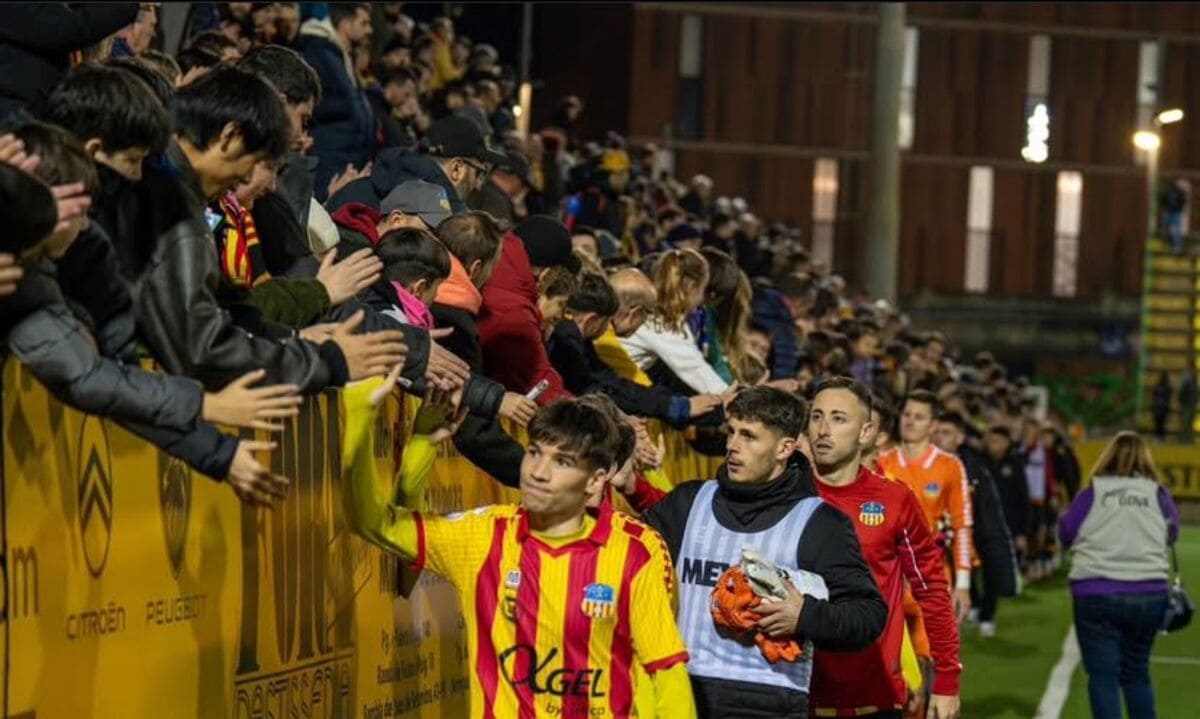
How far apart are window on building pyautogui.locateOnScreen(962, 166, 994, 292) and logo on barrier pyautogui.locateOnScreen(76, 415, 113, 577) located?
196ft

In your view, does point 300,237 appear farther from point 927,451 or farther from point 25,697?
point 927,451

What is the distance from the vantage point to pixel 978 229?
216 feet

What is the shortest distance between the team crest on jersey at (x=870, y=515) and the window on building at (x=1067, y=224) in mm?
56299

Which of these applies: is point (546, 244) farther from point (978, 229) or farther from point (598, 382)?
point (978, 229)

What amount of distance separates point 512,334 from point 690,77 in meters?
53.7

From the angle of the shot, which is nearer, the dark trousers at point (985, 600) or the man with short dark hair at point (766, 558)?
the man with short dark hair at point (766, 558)

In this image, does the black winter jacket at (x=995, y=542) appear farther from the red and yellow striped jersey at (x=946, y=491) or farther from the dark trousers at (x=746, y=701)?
the dark trousers at (x=746, y=701)

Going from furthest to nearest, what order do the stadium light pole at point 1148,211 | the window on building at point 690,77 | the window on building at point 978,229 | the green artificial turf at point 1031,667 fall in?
the window on building at point 978,229
the window on building at point 690,77
the stadium light pole at point 1148,211
the green artificial turf at point 1031,667

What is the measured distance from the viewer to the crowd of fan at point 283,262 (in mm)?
5691

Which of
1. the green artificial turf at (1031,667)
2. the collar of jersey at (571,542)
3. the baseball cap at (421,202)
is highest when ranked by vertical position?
the baseball cap at (421,202)

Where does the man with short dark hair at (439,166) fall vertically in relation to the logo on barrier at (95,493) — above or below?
above

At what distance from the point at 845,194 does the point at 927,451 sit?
157 feet

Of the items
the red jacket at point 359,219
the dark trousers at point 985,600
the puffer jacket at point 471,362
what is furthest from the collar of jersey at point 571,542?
the dark trousers at point 985,600

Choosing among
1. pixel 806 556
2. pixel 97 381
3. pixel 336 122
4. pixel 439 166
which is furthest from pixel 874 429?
pixel 97 381
